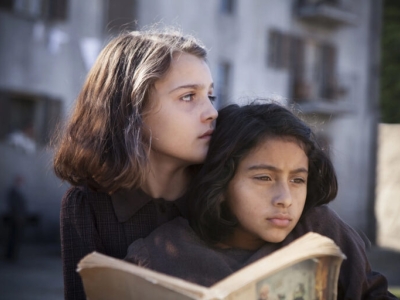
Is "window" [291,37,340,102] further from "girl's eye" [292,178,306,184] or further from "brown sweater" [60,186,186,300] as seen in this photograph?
"girl's eye" [292,178,306,184]

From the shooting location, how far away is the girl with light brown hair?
202 cm

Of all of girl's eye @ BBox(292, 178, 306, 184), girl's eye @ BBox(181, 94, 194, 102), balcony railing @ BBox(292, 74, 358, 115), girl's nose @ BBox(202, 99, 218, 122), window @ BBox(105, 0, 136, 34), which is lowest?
balcony railing @ BBox(292, 74, 358, 115)

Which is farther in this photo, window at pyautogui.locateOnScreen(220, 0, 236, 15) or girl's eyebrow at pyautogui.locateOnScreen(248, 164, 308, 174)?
window at pyautogui.locateOnScreen(220, 0, 236, 15)

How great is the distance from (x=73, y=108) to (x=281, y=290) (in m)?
1.25

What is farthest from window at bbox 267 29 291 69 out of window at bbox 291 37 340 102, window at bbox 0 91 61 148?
window at bbox 0 91 61 148

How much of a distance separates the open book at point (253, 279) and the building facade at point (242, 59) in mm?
7911

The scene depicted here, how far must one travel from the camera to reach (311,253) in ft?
4.26

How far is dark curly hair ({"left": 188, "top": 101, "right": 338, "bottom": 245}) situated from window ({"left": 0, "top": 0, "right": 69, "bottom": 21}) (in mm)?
12208

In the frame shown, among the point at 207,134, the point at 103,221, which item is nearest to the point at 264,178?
the point at 207,134

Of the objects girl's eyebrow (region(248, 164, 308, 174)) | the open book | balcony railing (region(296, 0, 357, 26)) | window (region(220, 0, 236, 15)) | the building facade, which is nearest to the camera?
the open book

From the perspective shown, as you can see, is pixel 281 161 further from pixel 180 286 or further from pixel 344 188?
pixel 344 188

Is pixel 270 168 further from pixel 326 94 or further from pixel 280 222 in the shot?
pixel 326 94

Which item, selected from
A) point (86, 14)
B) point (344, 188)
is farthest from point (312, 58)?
point (86, 14)

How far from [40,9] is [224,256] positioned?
12711 mm
